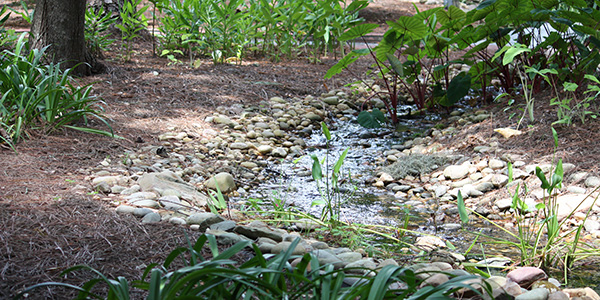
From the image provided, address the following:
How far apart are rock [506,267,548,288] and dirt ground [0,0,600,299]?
Result: 1233 millimetres

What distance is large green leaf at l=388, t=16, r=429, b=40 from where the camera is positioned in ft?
12.1

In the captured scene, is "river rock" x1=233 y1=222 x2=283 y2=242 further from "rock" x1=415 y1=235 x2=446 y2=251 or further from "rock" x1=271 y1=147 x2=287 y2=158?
"rock" x1=271 y1=147 x2=287 y2=158

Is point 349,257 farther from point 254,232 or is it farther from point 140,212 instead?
point 140,212

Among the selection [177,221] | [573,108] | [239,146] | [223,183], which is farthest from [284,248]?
[573,108]

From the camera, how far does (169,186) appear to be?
248 centimetres

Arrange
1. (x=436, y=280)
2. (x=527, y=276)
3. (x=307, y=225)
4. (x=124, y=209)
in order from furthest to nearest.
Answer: (x=307, y=225), (x=124, y=209), (x=527, y=276), (x=436, y=280)

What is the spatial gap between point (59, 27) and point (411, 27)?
288cm

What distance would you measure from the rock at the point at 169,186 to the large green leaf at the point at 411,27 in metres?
2.12

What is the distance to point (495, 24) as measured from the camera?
140 inches

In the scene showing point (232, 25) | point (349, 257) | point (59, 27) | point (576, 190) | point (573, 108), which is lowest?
point (349, 257)

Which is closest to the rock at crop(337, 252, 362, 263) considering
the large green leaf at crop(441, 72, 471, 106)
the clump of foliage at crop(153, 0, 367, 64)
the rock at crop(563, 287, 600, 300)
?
the rock at crop(563, 287, 600, 300)

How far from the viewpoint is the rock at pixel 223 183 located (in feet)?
9.29

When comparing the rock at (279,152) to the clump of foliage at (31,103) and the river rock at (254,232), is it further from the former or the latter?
the river rock at (254,232)

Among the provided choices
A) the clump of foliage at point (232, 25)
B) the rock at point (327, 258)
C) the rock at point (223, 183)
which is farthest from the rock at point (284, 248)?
the clump of foliage at point (232, 25)
